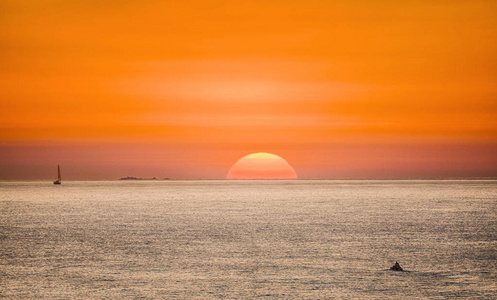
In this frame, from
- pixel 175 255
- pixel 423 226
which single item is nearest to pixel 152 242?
pixel 175 255

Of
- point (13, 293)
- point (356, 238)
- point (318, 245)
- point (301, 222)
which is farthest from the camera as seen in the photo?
point (301, 222)

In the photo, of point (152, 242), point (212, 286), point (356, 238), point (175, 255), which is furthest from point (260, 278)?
point (356, 238)

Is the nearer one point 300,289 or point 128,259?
point 300,289

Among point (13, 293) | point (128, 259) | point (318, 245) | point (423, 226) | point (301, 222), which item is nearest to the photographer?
point (13, 293)

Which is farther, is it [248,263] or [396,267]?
[248,263]

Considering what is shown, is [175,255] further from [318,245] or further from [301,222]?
[301,222]

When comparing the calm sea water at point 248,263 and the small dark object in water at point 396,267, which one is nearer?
the calm sea water at point 248,263

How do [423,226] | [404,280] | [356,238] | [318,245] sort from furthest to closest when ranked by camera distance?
1. [423,226]
2. [356,238]
3. [318,245]
4. [404,280]

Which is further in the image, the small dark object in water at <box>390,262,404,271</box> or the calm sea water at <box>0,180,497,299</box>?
the small dark object in water at <box>390,262,404,271</box>

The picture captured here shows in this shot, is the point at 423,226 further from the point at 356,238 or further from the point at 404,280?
the point at 404,280
